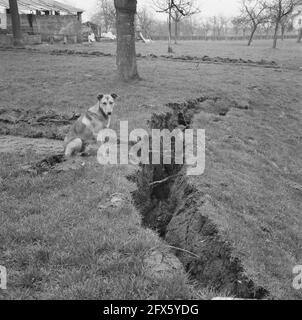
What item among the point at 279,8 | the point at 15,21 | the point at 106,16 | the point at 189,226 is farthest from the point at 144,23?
the point at 189,226

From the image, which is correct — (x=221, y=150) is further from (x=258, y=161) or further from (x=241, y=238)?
(x=241, y=238)

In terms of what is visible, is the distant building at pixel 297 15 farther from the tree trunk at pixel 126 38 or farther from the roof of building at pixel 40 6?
the tree trunk at pixel 126 38

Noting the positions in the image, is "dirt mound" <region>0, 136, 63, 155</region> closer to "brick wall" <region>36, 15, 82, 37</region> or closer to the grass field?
the grass field

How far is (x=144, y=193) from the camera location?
9.91m

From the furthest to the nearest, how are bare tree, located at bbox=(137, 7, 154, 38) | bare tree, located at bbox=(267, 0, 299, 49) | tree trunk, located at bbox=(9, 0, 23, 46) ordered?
bare tree, located at bbox=(137, 7, 154, 38)
bare tree, located at bbox=(267, 0, 299, 49)
tree trunk, located at bbox=(9, 0, 23, 46)

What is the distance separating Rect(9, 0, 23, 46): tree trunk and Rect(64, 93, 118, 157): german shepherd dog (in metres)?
29.8

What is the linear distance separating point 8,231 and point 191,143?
7461mm

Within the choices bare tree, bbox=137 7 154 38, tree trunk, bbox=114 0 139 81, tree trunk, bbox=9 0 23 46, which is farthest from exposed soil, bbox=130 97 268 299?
bare tree, bbox=137 7 154 38

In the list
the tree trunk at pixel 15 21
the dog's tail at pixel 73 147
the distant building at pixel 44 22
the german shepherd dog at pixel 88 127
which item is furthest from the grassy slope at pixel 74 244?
the distant building at pixel 44 22

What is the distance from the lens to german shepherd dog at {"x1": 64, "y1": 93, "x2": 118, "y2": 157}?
1025cm

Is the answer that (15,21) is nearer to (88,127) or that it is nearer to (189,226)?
(88,127)

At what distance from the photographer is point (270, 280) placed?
6715 millimetres

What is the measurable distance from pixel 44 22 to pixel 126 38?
3805cm
